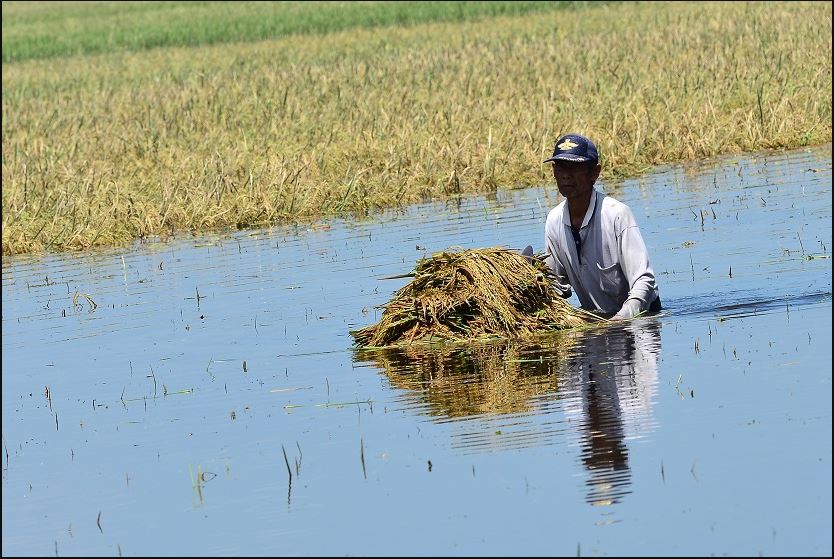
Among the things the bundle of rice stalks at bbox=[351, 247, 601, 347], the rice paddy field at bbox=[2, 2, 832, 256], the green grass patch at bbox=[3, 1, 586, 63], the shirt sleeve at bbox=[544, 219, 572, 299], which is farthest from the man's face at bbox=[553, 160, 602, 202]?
the green grass patch at bbox=[3, 1, 586, 63]

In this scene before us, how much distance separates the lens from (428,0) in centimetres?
6072

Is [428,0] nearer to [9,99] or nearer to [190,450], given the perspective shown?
[9,99]

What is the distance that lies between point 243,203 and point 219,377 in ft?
25.5

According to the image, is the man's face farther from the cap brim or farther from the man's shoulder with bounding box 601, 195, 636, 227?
the man's shoulder with bounding box 601, 195, 636, 227

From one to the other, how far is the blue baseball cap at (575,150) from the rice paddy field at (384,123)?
26.2 ft

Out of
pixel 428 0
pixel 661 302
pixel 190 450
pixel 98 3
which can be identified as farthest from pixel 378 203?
pixel 98 3

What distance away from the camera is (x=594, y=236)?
32.4 ft

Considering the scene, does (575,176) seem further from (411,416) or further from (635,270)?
(411,416)

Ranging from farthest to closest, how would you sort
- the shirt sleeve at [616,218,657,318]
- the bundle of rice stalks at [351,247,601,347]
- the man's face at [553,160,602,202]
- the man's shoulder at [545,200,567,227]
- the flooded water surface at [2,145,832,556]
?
1. the bundle of rice stalks at [351,247,601,347]
2. the man's shoulder at [545,200,567,227]
3. the shirt sleeve at [616,218,657,318]
4. the man's face at [553,160,602,202]
5. the flooded water surface at [2,145,832,556]

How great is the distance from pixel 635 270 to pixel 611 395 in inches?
75.5

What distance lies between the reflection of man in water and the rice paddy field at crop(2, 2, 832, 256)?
26.5 feet

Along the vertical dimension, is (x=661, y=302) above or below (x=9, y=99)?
below

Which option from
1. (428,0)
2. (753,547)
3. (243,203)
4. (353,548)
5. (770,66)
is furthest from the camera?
(428,0)

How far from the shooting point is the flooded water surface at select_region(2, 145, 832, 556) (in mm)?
6031
